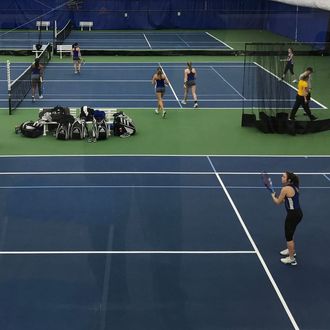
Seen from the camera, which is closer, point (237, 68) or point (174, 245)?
point (174, 245)

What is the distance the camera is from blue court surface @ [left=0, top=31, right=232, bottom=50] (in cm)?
2760

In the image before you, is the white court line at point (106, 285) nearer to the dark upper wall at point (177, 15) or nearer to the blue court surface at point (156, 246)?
the blue court surface at point (156, 246)

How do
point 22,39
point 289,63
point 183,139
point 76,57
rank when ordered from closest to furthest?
point 183,139, point 289,63, point 76,57, point 22,39

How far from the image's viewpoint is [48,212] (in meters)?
9.02

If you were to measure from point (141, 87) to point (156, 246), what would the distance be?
12.4m

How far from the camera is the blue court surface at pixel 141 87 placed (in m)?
16.7

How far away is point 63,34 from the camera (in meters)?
29.3

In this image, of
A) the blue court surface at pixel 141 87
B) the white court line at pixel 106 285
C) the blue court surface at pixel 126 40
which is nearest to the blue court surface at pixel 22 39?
the blue court surface at pixel 126 40

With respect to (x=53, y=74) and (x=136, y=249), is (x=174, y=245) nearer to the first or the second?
(x=136, y=249)

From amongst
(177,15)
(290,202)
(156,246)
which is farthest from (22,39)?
(290,202)

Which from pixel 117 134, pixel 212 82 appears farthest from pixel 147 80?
pixel 117 134

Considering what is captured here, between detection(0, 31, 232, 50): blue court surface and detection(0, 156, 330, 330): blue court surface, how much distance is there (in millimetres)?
17142

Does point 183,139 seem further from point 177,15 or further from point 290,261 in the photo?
point 177,15

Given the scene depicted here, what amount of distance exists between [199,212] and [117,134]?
501 centimetres
